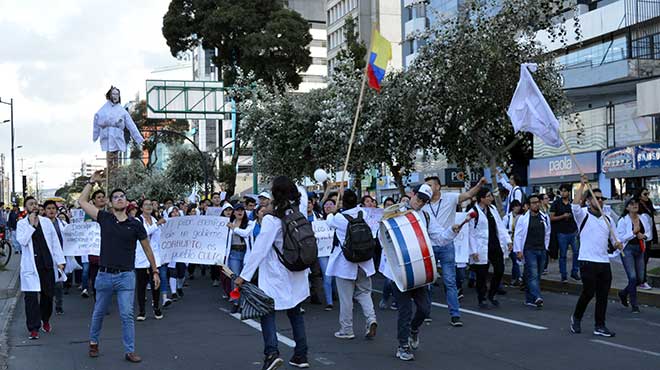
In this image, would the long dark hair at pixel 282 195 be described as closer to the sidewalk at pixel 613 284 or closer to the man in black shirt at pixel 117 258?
the man in black shirt at pixel 117 258

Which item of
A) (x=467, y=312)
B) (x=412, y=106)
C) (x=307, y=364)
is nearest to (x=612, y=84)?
(x=412, y=106)

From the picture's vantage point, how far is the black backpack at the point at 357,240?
936 centimetres

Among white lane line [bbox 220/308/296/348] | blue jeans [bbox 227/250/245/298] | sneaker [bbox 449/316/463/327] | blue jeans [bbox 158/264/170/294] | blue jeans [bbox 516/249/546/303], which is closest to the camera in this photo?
white lane line [bbox 220/308/296/348]

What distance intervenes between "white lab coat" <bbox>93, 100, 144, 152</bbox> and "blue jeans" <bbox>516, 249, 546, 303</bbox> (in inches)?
238

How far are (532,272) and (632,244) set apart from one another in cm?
150

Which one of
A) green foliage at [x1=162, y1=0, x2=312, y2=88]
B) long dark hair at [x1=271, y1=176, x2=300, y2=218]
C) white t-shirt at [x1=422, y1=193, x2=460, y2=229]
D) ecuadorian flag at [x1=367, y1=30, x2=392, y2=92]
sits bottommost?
white t-shirt at [x1=422, y1=193, x2=460, y2=229]

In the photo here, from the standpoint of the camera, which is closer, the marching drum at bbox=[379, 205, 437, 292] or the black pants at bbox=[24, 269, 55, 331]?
the marching drum at bbox=[379, 205, 437, 292]

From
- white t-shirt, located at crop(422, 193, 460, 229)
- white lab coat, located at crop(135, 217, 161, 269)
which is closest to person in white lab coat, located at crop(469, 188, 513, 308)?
white t-shirt, located at crop(422, 193, 460, 229)

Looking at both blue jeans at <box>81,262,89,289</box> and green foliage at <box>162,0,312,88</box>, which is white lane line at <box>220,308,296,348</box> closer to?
blue jeans at <box>81,262,89,289</box>

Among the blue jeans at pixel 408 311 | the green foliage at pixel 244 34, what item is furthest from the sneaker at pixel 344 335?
the green foliage at pixel 244 34

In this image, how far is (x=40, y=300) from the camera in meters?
10.9

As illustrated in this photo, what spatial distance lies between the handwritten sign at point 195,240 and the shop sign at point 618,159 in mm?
22387

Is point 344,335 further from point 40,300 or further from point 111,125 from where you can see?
point 111,125

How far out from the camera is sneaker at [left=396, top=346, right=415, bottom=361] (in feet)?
27.4
